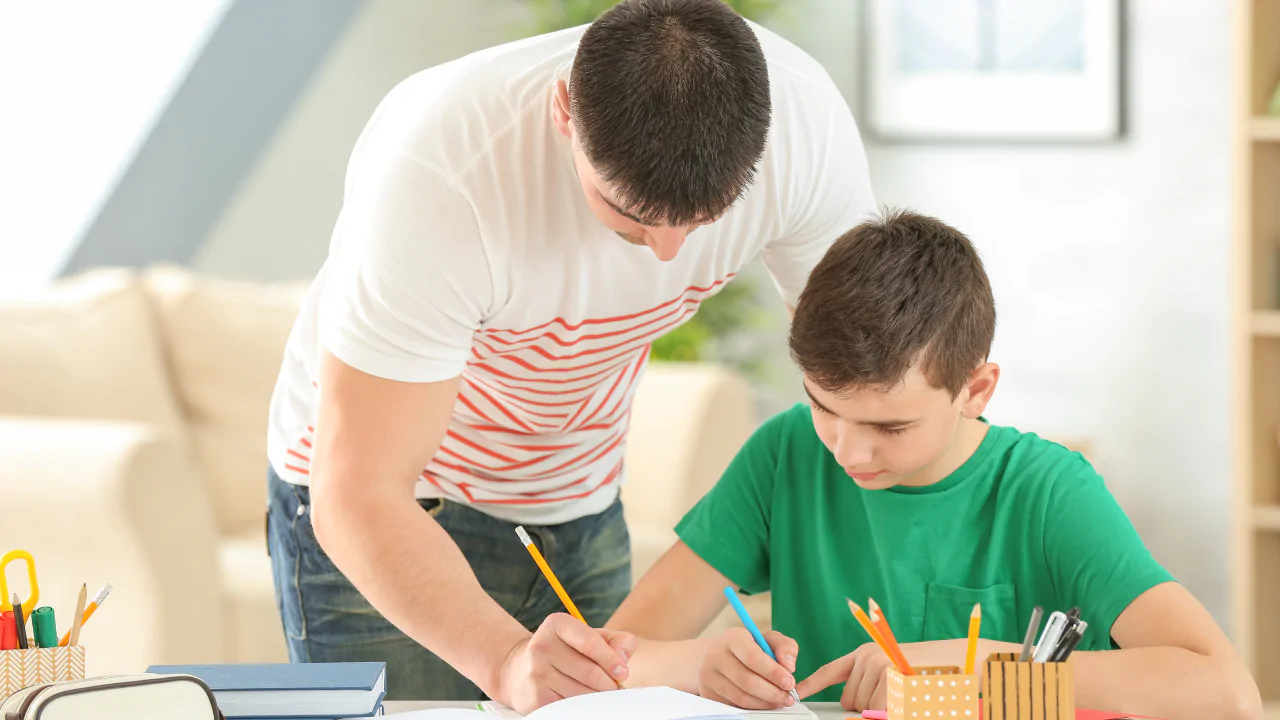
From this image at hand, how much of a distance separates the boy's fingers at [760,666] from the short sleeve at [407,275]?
0.34 m

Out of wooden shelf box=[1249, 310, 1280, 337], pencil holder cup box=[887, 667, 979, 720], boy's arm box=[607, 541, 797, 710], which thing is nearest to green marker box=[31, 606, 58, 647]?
boy's arm box=[607, 541, 797, 710]

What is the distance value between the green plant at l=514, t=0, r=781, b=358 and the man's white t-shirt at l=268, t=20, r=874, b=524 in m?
1.92

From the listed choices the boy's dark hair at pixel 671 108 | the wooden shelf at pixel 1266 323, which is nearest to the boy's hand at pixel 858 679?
the boy's dark hair at pixel 671 108

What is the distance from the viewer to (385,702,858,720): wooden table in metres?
0.98

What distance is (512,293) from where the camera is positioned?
1147 millimetres

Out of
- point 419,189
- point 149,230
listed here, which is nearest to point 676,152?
point 419,189

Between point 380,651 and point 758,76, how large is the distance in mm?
772

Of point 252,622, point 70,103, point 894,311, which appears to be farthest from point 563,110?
point 70,103

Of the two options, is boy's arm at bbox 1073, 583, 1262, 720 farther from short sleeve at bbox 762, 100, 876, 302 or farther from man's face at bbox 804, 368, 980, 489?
short sleeve at bbox 762, 100, 876, 302

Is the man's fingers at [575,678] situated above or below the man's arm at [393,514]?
below

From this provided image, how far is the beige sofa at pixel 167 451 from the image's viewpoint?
2.02 metres

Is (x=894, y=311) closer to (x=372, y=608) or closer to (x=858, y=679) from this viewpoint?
(x=858, y=679)

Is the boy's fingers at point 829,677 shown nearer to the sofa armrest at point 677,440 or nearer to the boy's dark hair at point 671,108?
the boy's dark hair at point 671,108

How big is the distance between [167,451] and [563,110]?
1296mm
